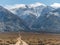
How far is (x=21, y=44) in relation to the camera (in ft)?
113

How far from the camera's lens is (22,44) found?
112 ft

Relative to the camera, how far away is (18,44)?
113 ft

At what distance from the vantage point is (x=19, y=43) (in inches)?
1362

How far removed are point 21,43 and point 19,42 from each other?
272 millimetres

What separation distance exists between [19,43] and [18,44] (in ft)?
0.88

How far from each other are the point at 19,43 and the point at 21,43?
0.82 feet

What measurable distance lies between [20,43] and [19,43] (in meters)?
0.18

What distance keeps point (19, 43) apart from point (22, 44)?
1.63 feet

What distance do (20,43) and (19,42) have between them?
0.25 m

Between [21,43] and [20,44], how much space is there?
1.22 feet

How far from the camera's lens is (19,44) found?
34562mm

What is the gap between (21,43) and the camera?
34656 millimetres

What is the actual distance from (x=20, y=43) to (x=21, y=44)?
7.6 inches
